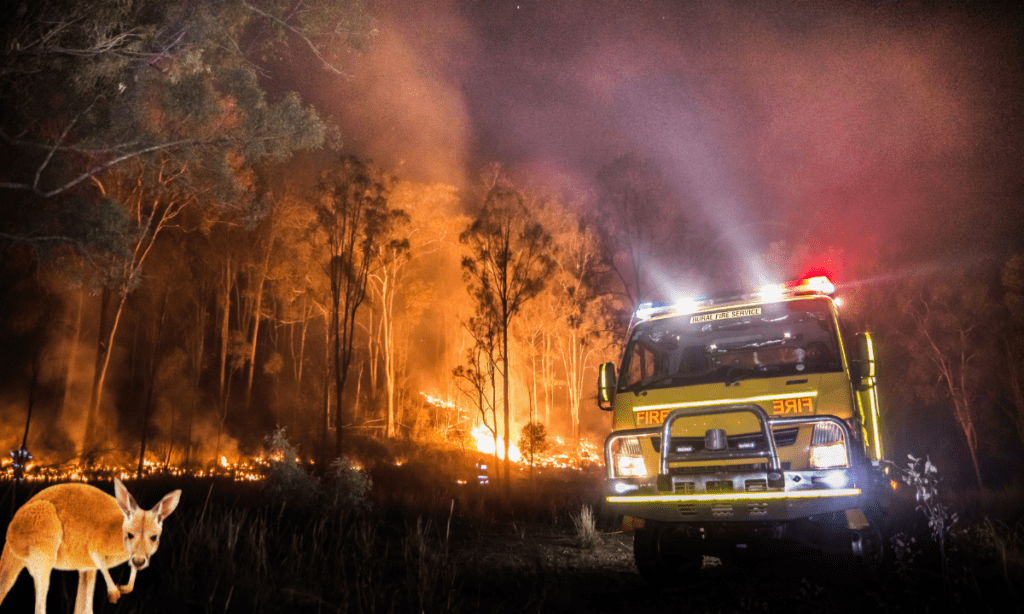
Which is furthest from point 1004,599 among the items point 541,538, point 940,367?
point 940,367

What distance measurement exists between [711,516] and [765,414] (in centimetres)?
93

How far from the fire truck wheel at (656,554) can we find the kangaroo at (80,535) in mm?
4698

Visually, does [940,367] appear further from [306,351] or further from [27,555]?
[306,351]

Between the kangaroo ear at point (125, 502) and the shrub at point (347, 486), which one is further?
the shrub at point (347, 486)

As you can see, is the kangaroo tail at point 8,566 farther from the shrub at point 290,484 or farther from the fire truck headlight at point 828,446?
the shrub at point 290,484

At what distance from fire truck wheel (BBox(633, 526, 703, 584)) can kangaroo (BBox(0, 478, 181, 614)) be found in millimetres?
4698

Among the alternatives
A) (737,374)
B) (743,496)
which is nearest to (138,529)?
(743,496)

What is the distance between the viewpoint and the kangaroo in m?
2.30

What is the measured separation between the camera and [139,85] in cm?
1155

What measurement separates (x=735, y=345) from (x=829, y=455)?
198 cm

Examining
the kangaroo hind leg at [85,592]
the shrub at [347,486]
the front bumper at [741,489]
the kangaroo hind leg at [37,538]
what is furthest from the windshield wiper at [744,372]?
the shrub at [347,486]

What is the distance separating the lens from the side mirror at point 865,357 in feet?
18.5

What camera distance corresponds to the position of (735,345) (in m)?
6.91

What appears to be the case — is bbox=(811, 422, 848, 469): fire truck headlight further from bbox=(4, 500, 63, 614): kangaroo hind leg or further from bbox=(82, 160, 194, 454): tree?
bbox=(82, 160, 194, 454): tree
